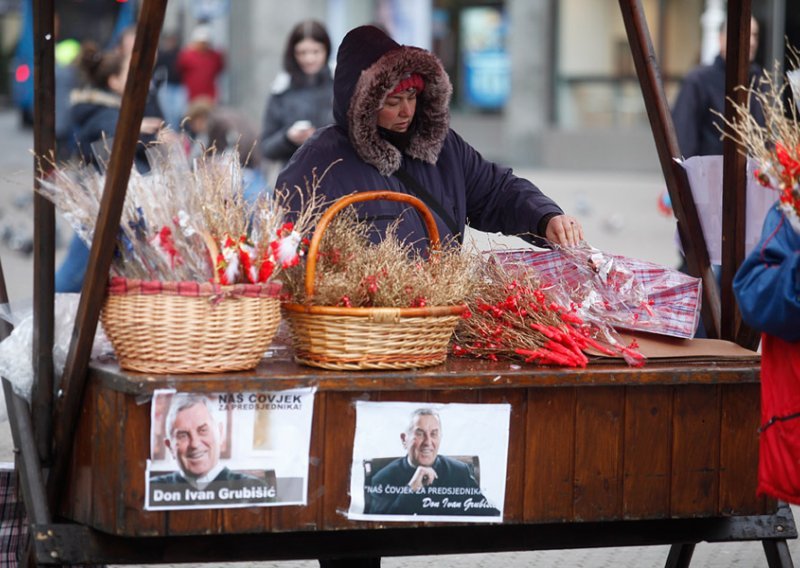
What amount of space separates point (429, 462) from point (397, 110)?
127 cm

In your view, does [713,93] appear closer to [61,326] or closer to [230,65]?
[61,326]

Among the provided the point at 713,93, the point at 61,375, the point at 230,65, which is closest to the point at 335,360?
the point at 61,375

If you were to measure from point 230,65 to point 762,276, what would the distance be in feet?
56.3

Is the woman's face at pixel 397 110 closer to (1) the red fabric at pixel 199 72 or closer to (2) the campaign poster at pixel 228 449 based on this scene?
(2) the campaign poster at pixel 228 449

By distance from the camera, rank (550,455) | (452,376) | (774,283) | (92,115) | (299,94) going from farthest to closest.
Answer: (299,94), (92,115), (550,455), (452,376), (774,283)

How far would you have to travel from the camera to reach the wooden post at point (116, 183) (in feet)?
9.69

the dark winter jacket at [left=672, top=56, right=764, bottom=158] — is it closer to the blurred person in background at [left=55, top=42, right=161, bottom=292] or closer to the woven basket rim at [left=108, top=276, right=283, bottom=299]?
the blurred person in background at [left=55, top=42, right=161, bottom=292]

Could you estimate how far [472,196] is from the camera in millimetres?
4305

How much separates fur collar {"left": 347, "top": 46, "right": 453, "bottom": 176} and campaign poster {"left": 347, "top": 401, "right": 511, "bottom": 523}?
1.07 metres

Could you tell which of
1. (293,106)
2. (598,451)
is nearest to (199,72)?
(293,106)

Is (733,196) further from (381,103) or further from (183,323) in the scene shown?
(183,323)

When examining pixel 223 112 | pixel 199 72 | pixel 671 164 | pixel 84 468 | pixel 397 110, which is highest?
pixel 199 72

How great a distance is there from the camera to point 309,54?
7.71 m

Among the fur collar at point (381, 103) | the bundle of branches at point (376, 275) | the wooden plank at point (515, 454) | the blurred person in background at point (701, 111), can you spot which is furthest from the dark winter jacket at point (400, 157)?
the blurred person in background at point (701, 111)
